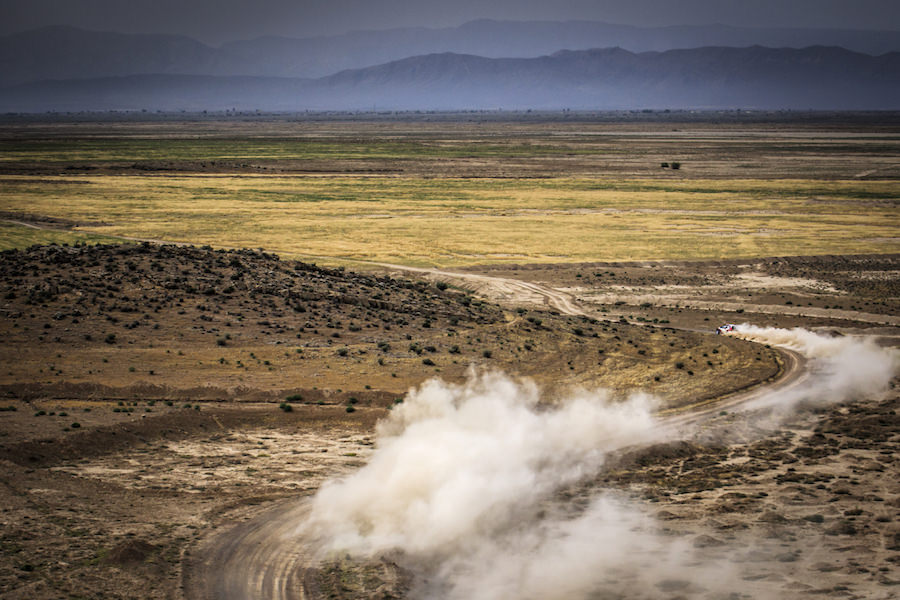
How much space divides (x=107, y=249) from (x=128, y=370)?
16417 millimetres

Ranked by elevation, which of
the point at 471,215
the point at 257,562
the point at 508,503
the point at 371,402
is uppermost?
the point at 471,215

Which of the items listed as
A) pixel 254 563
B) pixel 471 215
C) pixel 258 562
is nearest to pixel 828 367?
pixel 258 562

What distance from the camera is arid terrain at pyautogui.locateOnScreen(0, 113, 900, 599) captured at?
2216cm

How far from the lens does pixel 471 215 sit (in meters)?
94.2

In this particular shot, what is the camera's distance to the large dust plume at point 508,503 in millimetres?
22484

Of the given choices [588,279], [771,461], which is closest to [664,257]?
[588,279]

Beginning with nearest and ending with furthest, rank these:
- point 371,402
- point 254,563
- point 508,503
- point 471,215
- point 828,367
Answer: point 254,563, point 508,503, point 371,402, point 828,367, point 471,215

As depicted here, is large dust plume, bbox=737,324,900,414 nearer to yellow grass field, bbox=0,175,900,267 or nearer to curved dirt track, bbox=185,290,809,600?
curved dirt track, bbox=185,290,809,600

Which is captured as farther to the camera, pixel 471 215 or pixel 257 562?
pixel 471 215

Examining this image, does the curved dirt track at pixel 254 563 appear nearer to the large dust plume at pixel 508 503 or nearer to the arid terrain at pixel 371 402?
the arid terrain at pixel 371 402

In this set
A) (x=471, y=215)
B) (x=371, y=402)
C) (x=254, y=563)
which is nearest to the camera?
(x=254, y=563)

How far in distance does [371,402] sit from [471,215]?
203 feet

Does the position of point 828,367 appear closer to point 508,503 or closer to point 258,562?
point 508,503

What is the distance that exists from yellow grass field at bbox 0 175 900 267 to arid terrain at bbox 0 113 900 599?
132 inches
